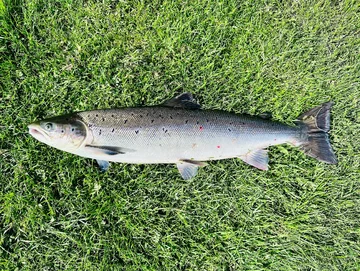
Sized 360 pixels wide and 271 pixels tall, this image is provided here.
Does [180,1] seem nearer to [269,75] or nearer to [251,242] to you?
[269,75]

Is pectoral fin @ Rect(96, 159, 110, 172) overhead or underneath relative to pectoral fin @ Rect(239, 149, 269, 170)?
underneath

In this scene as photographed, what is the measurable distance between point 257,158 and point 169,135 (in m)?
0.89

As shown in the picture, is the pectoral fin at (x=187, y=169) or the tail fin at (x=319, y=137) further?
the tail fin at (x=319, y=137)

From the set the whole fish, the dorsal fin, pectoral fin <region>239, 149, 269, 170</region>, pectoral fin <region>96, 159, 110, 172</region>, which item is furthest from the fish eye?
pectoral fin <region>239, 149, 269, 170</region>

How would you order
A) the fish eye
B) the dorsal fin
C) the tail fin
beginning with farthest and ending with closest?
the tail fin < the dorsal fin < the fish eye

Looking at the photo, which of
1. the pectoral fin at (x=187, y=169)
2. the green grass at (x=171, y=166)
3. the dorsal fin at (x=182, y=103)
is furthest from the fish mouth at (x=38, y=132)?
the pectoral fin at (x=187, y=169)

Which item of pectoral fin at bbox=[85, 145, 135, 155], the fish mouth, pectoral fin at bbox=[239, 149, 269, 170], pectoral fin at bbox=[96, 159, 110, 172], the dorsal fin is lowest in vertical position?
pectoral fin at bbox=[96, 159, 110, 172]

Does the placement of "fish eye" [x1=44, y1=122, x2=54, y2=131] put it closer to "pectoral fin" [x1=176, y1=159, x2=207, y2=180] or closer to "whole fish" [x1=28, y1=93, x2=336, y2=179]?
"whole fish" [x1=28, y1=93, x2=336, y2=179]

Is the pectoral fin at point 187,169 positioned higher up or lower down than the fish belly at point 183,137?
lower down

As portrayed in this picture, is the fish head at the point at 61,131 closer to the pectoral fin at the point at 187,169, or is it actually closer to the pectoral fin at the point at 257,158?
the pectoral fin at the point at 187,169

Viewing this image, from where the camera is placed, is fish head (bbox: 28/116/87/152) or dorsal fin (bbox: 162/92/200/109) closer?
fish head (bbox: 28/116/87/152)

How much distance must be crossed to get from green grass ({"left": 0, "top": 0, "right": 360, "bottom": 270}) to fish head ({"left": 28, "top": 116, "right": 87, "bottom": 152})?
0.46m

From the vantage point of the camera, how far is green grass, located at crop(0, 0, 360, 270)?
2953mm

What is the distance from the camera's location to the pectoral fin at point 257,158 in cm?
296
